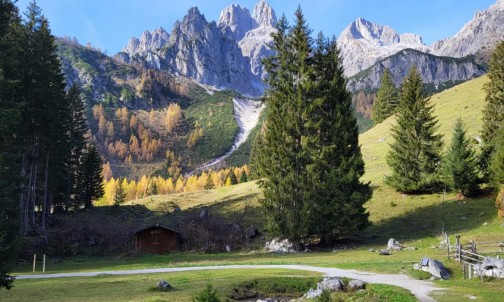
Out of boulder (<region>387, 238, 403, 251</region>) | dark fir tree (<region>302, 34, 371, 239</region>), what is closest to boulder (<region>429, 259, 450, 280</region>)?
boulder (<region>387, 238, 403, 251</region>)

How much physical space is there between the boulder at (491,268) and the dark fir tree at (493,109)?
26.2 m

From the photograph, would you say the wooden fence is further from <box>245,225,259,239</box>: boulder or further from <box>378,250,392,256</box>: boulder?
<box>245,225,259,239</box>: boulder

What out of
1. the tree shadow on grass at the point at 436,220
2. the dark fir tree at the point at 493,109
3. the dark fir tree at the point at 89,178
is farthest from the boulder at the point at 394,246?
the dark fir tree at the point at 89,178

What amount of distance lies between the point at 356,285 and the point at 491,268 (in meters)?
7.25

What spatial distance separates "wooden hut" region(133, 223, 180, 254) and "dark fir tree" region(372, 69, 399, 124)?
224 ft

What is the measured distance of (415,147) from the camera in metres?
48.9

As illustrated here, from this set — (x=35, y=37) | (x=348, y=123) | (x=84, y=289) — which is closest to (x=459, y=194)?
(x=348, y=123)

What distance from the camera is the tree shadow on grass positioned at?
39188 mm

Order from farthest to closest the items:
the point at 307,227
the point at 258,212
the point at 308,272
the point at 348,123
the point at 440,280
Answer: the point at 258,212, the point at 348,123, the point at 307,227, the point at 308,272, the point at 440,280

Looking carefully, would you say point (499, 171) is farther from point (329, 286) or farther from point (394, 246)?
point (329, 286)

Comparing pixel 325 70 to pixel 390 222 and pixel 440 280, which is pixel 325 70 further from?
pixel 440 280

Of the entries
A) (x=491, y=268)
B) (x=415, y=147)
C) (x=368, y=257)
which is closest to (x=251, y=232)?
(x=368, y=257)

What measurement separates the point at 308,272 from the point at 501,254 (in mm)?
12782

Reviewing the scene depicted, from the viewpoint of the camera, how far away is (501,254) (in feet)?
88.5
